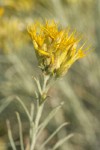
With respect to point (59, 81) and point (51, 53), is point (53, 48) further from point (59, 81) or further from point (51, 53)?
point (59, 81)

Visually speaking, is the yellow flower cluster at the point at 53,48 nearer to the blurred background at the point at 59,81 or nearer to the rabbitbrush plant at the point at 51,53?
the rabbitbrush plant at the point at 51,53

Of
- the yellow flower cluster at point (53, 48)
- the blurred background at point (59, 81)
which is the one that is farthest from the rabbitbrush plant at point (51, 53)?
the blurred background at point (59, 81)

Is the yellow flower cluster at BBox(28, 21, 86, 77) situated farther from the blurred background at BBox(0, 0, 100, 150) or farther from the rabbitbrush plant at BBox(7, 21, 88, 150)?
the blurred background at BBox(0, 0, 100, 150)

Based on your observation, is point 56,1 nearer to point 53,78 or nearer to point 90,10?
→ point 90,10

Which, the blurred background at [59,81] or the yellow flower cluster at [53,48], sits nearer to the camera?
the yellow flower cluster at [53,48]

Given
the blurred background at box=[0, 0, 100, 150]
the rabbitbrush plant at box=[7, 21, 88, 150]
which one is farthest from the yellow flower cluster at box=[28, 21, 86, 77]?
the blurred background at box=[0, 0, 100, 150]
